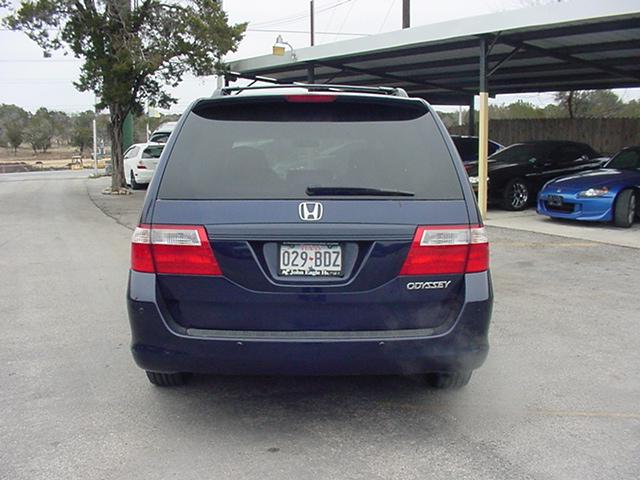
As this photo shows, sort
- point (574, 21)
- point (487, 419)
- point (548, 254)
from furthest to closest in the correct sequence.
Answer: point (574, 21) < point (548, 254) < point (487, 419)

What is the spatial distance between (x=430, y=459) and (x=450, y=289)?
0.87 m

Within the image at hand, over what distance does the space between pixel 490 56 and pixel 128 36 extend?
9839 millimetres

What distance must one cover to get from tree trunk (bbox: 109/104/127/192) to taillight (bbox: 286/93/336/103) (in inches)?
708

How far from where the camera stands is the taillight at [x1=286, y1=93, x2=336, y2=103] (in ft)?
11.6

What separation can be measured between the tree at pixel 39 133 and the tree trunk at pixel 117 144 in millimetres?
60985

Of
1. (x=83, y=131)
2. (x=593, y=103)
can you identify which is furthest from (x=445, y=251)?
(x=83, y=131)

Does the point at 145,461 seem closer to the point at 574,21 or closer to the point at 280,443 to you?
the point at 280,443

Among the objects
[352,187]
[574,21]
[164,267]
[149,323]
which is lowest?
[149,323]

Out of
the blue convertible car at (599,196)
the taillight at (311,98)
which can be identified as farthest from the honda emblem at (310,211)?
the blue convertible car at (599,196)

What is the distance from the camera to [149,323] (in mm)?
3352

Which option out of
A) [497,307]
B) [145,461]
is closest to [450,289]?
[145,461]

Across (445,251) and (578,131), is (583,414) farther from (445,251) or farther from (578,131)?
(578,131)

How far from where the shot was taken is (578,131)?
21.8m

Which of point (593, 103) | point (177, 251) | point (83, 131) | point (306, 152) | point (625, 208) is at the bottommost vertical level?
point (625, 208)
